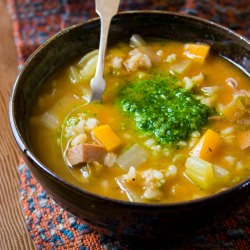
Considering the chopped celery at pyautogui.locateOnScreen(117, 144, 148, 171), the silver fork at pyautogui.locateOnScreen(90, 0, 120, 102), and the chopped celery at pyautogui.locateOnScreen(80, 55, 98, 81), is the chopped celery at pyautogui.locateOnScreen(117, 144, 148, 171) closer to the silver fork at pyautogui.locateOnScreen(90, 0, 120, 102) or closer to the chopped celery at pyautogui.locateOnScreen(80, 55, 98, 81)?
the silver fork at pyautogui.locateOnScreen(90, 0, 120, 102)

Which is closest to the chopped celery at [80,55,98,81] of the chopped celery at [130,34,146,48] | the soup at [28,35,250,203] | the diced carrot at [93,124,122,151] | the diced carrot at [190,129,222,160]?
the soup at [28,35,250,203]

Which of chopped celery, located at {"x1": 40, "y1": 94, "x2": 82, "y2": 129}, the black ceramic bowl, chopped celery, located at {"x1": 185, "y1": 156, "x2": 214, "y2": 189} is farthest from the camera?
chopped celery, located at {"x1": 40, "y1": 94, "x2": 82, "y2": 129}

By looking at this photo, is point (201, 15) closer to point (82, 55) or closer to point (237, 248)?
point (82, 55)

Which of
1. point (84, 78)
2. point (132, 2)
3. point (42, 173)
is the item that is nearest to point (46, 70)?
point (84, 78)

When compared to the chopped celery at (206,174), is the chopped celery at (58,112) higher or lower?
lower

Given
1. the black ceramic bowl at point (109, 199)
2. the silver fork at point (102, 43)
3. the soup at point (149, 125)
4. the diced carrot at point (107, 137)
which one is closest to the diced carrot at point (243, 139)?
the soup at point (149, 125)

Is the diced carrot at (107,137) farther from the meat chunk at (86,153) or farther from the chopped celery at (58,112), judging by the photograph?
the chopped celery at (58,112)
